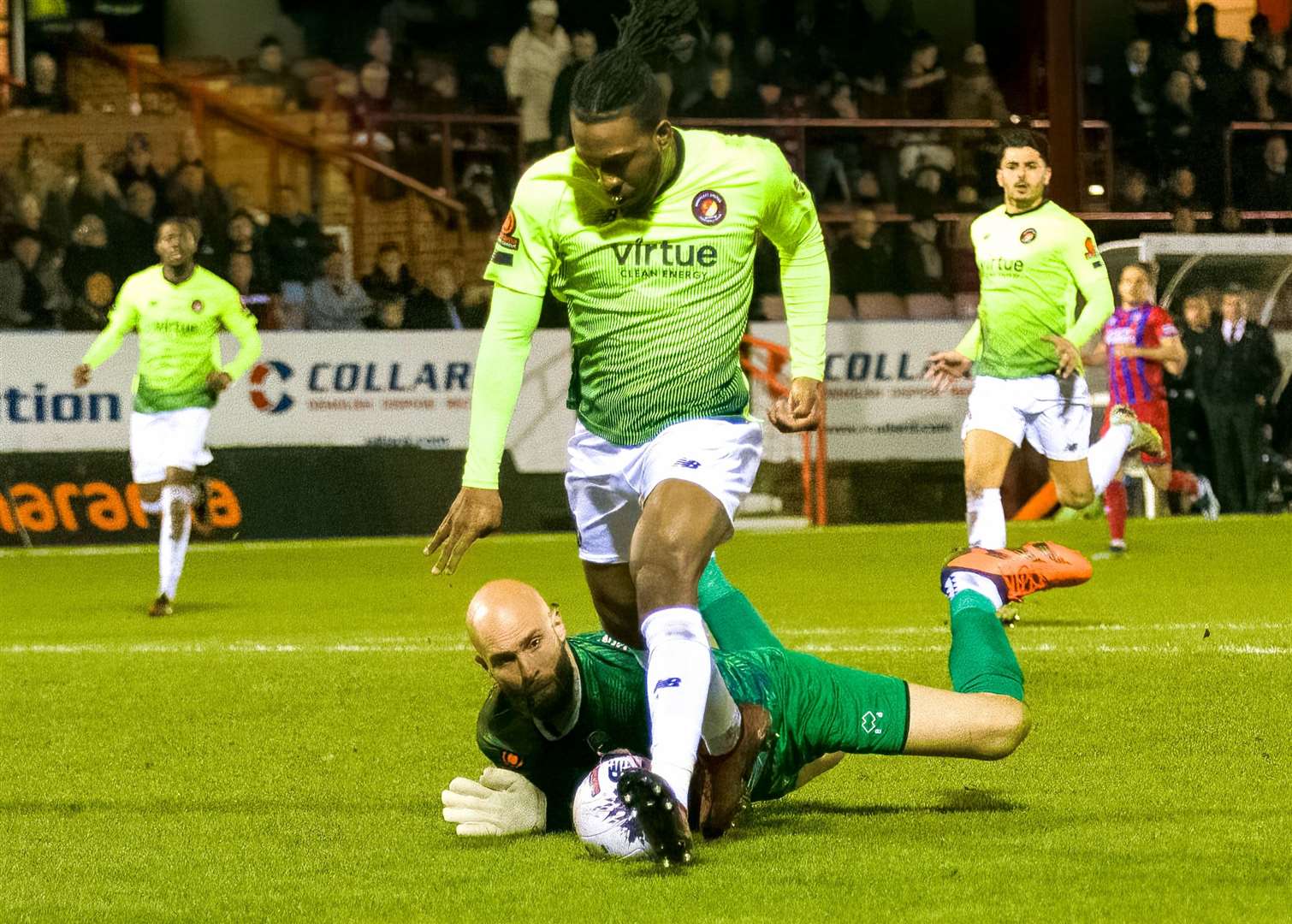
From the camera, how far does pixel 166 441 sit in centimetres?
1233

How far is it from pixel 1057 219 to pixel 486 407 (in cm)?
570

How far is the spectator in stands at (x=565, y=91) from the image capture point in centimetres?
1759

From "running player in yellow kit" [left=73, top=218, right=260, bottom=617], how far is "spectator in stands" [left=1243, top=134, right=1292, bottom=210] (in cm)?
1132

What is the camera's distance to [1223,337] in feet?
56.6

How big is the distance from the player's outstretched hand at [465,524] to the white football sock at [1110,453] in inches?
284

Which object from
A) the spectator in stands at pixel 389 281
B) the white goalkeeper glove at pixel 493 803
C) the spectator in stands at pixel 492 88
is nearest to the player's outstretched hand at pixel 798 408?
the white goalkeeper glove at pixel 493 803

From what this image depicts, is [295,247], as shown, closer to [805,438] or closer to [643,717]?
[805,438]

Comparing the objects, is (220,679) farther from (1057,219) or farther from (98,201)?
(98,201)

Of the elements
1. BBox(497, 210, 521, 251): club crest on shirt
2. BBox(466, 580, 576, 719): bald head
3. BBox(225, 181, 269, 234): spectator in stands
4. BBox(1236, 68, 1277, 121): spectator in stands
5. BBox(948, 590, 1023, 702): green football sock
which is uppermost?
BBox(1236, 68, 1277, 121): spectator in stands

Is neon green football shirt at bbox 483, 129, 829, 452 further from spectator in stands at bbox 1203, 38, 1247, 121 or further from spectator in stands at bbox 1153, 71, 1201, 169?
spectator in stands at bbox 1203, 38, 1247, 121

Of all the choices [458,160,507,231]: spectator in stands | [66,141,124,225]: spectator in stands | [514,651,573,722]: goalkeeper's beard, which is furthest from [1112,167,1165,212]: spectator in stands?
[514,651,573,722]: goalkeeper's beard

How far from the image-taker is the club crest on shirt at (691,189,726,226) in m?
5.35

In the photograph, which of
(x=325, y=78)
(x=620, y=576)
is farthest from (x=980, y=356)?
(x=325, y=78)

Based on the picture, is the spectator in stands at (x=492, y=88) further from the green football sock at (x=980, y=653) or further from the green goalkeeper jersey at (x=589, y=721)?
the green goalkeeper jersey at (x=589, y=721)
